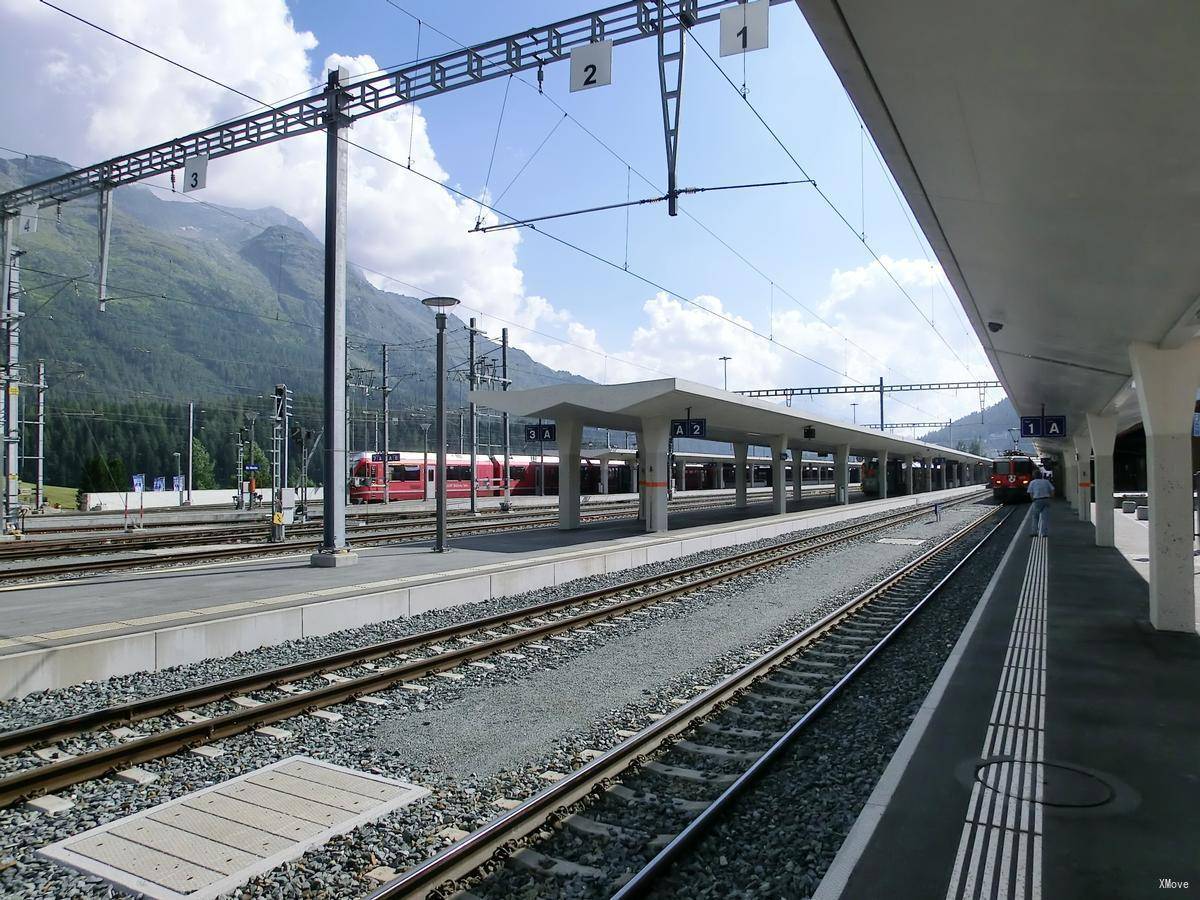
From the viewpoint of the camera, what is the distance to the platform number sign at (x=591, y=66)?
10.3 meters

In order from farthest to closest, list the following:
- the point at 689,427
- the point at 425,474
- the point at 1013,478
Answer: the point at 1013,478
the point at 425,474
the point at 689,427

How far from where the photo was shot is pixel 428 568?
13.9 meters

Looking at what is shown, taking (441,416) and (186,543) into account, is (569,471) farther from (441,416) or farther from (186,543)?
(186,543)

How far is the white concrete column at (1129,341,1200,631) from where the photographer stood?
9.66 metres

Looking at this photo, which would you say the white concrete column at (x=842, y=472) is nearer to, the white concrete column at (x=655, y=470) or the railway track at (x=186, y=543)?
the railway track at (x=186, y=543)

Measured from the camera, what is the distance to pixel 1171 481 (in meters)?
9.91

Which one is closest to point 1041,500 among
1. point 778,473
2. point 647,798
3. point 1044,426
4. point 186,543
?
point 1044,426

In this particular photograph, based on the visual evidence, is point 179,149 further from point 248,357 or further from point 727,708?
point 248,357

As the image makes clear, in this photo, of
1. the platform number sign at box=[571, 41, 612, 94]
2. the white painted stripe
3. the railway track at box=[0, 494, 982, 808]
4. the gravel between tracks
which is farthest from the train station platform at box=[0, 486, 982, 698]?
the white painted stripe

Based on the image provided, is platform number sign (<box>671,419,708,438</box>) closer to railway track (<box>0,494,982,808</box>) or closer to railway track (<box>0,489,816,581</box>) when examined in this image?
railway track (<box>0,489,816,581</box>)

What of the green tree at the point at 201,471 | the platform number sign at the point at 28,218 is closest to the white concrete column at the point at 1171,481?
the platform number sign at the point at 28,218

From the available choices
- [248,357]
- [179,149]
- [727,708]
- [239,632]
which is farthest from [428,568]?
[248,357]

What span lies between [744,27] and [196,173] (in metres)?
10.4

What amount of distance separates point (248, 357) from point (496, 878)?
622 ft
